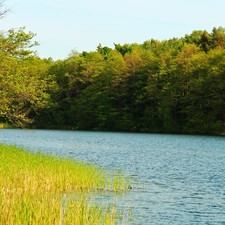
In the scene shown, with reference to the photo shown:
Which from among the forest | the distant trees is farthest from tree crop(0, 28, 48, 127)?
the distant trees

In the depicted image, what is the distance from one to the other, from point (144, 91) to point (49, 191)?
237 feet

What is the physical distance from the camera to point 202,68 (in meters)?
79.6

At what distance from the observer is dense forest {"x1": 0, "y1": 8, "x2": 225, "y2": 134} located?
78.9 metres

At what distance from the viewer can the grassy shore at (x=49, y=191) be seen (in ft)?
38.5

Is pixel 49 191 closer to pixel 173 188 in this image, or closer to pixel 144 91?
pixel 173 188

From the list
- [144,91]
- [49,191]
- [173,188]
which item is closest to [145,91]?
[144,91]

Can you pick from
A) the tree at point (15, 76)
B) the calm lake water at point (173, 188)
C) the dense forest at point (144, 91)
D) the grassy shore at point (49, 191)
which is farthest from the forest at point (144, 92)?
the grassy shore at point (49, 191)

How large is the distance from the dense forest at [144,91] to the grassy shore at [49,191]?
139ft

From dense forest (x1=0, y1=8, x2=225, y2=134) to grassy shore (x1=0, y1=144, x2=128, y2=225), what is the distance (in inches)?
1672

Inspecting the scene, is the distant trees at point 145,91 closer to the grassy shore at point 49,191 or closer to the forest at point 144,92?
the forest at point 144,92

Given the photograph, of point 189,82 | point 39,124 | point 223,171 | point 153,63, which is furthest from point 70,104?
point 223,171

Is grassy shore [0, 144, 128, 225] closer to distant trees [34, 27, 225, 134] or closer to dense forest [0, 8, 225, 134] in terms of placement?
dense forest [0, 8, 225, 134]

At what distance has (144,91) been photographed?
90.8 metres

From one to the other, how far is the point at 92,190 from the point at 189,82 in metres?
63.4
